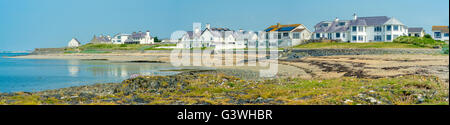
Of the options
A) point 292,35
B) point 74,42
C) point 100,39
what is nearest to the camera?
point 292,35

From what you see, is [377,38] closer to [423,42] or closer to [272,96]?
[423,42]

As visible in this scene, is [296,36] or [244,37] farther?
[244,37]

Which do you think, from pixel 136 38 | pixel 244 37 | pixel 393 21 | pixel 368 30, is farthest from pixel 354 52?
pixel 136 38

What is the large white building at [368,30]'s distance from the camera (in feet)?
266

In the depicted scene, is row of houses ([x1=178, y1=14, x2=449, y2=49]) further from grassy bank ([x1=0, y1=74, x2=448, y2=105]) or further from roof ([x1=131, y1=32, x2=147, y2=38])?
grassy bank ([x1=0, y1=74, x2=448, y2=105])

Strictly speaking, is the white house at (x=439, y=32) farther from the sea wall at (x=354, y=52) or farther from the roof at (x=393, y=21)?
the sea wall at (x=354, y=52)

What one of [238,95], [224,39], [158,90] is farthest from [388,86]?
[224,39]

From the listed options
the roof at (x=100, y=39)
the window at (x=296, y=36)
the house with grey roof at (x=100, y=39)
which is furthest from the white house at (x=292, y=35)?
the roof at (x=100, y=39)

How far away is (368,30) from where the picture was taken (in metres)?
84.9

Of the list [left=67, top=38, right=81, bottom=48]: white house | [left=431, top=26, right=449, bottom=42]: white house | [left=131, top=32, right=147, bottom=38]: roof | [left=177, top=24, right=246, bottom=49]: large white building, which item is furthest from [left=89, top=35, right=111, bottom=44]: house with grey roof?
[left=431, top=26, right=449, bottom=42]: white house

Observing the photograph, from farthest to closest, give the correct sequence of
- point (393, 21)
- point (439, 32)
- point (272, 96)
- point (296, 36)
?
point (439, 32), point (296, 36), point (393, 21), point (272, 96)

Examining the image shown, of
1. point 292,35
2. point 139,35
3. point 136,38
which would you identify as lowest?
point 292,35

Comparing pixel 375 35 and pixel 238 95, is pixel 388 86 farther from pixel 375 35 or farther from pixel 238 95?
pixel 375 35

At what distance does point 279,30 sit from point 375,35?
26.5 meters
